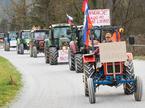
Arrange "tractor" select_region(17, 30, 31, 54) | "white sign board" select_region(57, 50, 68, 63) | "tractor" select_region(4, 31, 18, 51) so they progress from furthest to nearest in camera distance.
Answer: "tractor" select_region(4, 31, 18, 51) < "tractor" select_region(17, 30, 31, 54) < "white sign board" select_region(57, 50, 68, 63)

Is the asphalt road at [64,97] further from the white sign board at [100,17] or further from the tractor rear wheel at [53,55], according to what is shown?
the tractor rear wheel at [53,55]

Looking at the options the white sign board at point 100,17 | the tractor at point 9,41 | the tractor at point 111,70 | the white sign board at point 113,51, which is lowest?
the tractor at point 9,41

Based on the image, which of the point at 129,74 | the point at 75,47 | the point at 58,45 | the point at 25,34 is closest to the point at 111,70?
the point at 129,74

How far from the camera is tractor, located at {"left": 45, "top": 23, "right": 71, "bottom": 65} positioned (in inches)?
1306

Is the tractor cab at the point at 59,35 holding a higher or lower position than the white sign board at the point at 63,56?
higher

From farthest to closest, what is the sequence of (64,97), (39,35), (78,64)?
1. (39,35)
2. (78,64)
3. (64,97)

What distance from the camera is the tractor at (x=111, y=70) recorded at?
14498 mm

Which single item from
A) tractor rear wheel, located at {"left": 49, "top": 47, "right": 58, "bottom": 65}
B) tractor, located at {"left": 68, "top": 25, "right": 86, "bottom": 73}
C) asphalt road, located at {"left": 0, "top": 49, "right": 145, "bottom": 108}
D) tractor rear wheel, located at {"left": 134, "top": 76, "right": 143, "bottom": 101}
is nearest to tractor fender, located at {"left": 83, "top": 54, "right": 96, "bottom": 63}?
asphalt road, located at {"left": 0, "top": 49, "right": 145, "bottom": 108}

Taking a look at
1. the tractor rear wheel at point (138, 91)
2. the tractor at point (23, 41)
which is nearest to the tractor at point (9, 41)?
the tractor at point (23, 41)

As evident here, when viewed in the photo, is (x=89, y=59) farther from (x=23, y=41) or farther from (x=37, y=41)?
(x=23, y=41)

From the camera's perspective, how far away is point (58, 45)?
34.4 meters

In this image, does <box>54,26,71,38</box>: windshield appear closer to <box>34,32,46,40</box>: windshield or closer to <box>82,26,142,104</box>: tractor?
<box>34,32,46,40</box>: windshield

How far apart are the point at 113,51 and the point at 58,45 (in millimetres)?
19801

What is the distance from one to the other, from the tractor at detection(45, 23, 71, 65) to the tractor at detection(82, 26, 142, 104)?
17.4 metres
